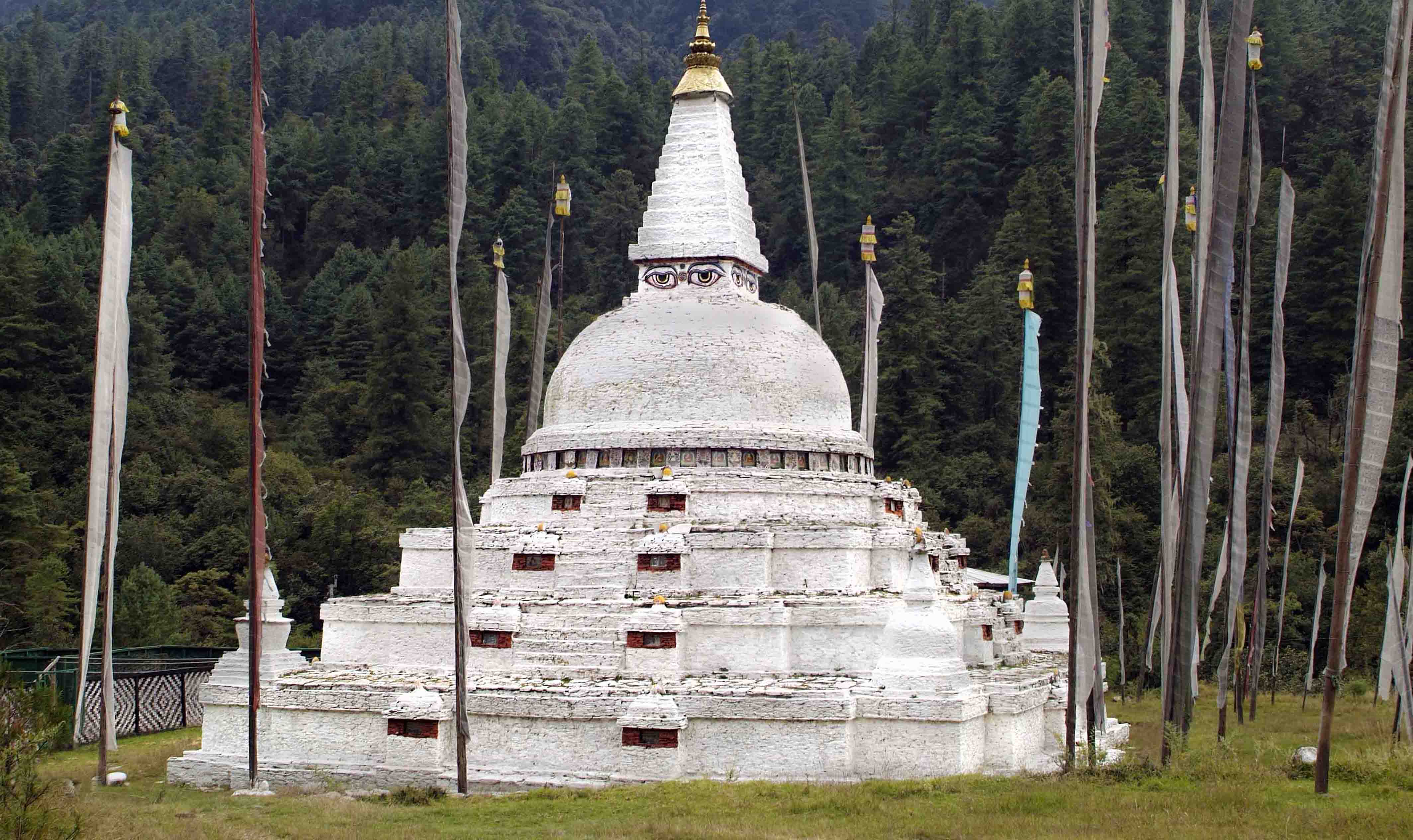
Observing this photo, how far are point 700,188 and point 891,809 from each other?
15.0m

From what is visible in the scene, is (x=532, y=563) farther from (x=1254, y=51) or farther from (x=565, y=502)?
(x=1254, y=51)

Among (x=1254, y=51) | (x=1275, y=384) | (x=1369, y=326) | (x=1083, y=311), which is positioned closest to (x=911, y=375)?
(x=1275, y=384)

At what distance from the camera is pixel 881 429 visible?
57.1m

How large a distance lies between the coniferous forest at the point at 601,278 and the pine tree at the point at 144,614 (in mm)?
102

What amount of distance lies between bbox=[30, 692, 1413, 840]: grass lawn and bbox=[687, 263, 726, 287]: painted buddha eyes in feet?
37.6

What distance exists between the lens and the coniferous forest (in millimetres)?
46469

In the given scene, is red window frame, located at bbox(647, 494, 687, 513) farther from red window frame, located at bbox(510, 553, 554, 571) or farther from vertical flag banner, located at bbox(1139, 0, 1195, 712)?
vertical flag banner, located at bbox(1139, 0, 1195, 712)

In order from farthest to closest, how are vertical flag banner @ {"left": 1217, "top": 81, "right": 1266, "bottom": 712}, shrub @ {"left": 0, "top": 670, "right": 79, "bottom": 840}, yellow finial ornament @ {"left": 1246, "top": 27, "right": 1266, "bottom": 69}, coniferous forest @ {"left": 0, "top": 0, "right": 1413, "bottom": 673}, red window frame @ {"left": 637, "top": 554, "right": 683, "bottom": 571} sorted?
coniferous forest @ {"left": 0, "top": 0, "right": 1413, "bottom": 673} < red window frame @ {"left": 637, "top": 554, "right": 683, "bottom": 571} < vertical flag banner @ {"left": 1217, "top": 81, "right": 1266, "bottom": 712} < yellow finial ornament @ {"left": 1246, "top": 27, "right": 1266, "bottom": 69} < shrub @ {"left": 0, "top": 670, "right": 79, "bottom": 840}

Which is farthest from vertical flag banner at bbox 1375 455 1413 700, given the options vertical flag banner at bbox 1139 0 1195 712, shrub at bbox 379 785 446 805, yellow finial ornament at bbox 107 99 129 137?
yellow finial ornament at bbox 107 99 129 137

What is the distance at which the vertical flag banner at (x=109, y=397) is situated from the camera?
21484 millimetres


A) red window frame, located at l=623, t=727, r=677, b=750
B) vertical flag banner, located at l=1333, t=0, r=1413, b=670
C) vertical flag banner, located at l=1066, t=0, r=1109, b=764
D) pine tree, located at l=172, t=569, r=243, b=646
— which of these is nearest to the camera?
vertical flag banner, located at l=1333, t=0, r=1413, b=670

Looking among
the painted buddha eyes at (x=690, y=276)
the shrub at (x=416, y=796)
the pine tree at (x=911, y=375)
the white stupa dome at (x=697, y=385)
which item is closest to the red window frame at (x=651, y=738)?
the shrub at (x=416, y=796)

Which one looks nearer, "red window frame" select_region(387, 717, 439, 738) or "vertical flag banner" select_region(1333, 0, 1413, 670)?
"vertical flag banner" select_region(1333, 0, 1413, 670)

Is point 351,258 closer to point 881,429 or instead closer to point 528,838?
point 881,429
